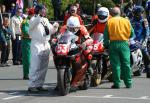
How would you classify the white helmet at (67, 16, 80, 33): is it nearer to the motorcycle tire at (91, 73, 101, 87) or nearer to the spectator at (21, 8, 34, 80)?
the motorcycle tire at (91, 73, 101, 87)

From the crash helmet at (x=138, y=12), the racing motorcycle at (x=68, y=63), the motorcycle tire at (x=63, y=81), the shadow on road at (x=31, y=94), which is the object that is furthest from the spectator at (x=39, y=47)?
the crash helmet at (x=138, y=12)

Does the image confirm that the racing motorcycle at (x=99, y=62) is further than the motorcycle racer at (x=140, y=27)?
No

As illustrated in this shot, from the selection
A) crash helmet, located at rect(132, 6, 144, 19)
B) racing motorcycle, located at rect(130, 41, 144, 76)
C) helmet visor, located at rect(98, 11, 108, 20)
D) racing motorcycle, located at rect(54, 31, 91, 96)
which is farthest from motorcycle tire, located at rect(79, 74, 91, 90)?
crash helmet, located at rect(132, 6, 144, 19)

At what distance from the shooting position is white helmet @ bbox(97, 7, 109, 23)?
15.6m

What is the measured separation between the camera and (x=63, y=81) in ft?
42.9

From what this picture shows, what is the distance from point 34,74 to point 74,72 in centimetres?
96

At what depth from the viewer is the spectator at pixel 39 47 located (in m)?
13.9

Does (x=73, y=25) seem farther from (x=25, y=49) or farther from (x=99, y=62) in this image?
(x=25, y=49)

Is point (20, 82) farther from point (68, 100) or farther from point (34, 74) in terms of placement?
point (68, 100)

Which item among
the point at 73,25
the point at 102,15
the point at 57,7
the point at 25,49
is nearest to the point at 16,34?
the point at 25,49

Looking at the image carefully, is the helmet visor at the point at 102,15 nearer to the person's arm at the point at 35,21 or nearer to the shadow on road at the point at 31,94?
the person's arm at the point at 35,21

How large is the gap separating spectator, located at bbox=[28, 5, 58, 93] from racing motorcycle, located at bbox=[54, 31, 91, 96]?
0.55m

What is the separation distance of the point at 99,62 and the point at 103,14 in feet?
4.17

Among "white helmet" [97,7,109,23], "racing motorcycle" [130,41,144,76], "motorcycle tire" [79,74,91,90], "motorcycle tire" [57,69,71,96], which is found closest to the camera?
"motorcycle tire" [57,69,71,96]
